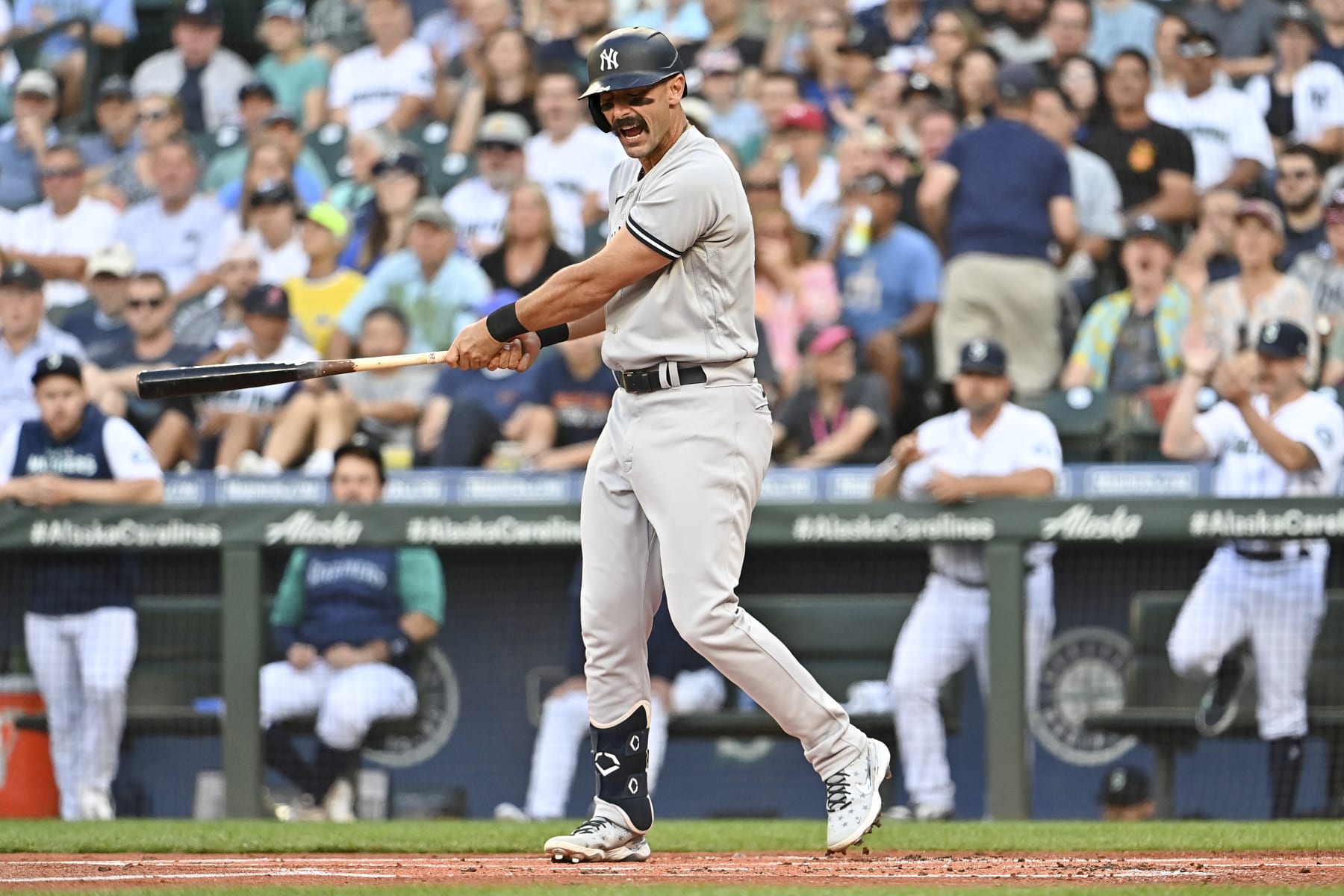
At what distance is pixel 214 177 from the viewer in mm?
10383

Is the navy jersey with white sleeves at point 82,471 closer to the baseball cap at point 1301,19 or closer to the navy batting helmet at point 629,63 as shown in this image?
the navy batting helmet at point 629,63

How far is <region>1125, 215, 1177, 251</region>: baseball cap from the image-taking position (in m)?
8.23

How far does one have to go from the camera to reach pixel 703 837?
5289 mm

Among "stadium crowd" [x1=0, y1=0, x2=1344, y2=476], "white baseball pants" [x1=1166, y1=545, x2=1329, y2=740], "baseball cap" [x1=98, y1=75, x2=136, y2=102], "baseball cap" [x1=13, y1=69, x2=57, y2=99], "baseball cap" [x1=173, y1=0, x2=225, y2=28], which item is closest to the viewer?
"white baseball pants" [x1=1166, y1=545, x2=1329, y2=740]

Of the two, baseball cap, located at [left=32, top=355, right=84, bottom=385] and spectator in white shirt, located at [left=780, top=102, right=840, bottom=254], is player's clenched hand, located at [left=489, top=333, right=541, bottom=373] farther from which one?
spectator in white shirt, located at [left=780, top=102, right=840, bottom=254]

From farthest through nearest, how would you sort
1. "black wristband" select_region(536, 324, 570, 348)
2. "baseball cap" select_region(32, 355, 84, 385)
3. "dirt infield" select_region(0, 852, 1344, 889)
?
"baseball cap" select_region(32, 355, 84, 385) < "black wristband" select_region(536, 324, 570, 348) < "dirt infield" select_region(0, 852, 1344, 889)

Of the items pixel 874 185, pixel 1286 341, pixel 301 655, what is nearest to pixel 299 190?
pixel 874 185

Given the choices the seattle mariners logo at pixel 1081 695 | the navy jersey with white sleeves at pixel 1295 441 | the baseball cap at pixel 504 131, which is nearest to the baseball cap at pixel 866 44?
the baseball cap at pixel 504 131

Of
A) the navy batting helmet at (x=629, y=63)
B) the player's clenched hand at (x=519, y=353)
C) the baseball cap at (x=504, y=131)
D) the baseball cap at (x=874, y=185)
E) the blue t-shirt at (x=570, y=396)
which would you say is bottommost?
the blue t-shirt at (x=570, y=396)

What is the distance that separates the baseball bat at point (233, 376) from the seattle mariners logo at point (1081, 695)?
124 inches

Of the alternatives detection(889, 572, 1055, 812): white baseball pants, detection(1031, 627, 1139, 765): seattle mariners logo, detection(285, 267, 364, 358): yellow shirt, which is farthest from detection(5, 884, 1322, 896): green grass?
detection(285, 267, 364, 358): yellow shirt

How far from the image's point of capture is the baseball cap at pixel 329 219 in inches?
370

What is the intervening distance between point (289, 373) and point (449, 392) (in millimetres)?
3810

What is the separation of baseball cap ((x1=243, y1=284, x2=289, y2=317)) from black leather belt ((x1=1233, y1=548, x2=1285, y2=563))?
4280 millimetres
